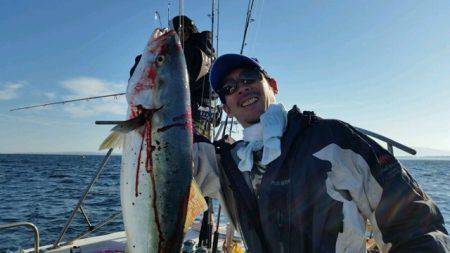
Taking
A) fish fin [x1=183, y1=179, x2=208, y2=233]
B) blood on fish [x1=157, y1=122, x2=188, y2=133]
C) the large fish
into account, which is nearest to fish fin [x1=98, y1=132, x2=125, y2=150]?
the large fish

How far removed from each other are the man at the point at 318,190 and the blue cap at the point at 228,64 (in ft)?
0.59

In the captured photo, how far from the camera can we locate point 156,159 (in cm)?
245

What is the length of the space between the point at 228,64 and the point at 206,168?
836 mm

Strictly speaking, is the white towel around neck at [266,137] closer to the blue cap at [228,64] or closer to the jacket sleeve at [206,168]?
the jacket sleeve at [206,168]

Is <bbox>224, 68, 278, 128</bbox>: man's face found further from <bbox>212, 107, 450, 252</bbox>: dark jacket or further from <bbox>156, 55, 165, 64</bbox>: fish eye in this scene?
<bbox>156, 55, 165, 64</bbox>: fish eye

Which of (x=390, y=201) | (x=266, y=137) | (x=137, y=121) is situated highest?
(x=137, y=121)

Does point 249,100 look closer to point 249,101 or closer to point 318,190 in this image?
point 249,101

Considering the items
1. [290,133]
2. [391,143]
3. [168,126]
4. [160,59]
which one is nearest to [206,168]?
[168,126]

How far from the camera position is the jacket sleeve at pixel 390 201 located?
212cm

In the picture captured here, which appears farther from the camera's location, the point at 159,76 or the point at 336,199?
the point at 159,76

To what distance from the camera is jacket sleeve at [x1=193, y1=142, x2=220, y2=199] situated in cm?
307

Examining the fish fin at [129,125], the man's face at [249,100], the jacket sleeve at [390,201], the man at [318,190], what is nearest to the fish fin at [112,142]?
the fish fin at [129,125]

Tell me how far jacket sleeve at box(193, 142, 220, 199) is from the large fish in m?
0.49

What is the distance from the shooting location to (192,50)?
4.60 m
